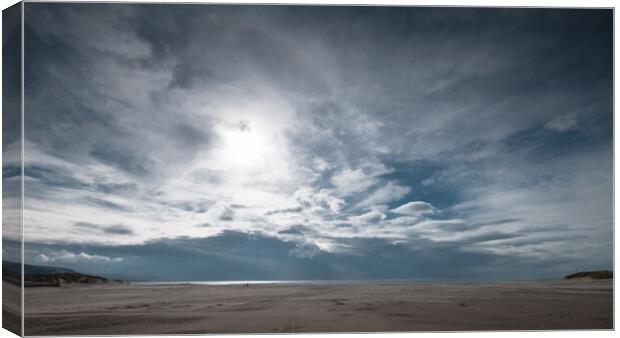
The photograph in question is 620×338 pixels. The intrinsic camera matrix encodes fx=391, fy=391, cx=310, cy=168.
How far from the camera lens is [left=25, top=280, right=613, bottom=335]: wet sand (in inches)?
261

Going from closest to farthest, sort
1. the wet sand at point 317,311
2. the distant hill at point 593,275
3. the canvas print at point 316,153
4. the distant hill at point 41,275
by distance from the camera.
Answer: the distant hill at point 41,275 < the wet sand at point 317,311 < the canvas print at point 316,153 < the distant hill at point 593,275

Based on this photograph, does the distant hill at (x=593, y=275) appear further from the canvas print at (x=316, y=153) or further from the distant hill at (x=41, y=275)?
the distant hill at (x=41, y=275)

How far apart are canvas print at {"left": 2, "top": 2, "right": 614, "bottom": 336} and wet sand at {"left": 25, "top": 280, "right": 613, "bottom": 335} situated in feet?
0.15

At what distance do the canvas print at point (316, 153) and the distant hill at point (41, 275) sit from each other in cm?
7

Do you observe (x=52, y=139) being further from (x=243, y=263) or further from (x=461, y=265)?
(x=461, y=265)

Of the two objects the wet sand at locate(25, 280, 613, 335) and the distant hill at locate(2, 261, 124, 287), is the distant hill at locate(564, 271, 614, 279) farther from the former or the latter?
the distant hill at locate(2, 261, 124, 287)

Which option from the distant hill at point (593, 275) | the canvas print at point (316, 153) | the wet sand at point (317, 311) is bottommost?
the wet sand at point (317, 311)

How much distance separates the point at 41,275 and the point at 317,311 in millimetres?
4828

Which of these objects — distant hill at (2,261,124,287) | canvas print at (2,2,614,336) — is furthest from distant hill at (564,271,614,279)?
distant hill at (2,261,124,287)

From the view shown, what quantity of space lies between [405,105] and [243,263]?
433 cm

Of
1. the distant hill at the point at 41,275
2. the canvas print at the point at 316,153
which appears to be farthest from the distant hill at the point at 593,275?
the distant hill at the point at 41,275

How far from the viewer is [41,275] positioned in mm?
6754

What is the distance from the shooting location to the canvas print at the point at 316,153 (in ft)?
22.3

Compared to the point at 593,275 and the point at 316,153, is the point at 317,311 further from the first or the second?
the point at 593,275
